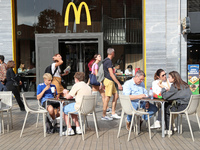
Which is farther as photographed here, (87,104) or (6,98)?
(6,98)

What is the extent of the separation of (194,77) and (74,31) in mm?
5331

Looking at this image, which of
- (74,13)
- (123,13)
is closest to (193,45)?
(123,13)

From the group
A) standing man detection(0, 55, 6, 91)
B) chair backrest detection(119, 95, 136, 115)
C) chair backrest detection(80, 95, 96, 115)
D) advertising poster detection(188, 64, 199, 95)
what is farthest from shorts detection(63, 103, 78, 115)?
advertising poster detection(188, 64, 199, 95)

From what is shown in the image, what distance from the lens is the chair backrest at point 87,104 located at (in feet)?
20.7

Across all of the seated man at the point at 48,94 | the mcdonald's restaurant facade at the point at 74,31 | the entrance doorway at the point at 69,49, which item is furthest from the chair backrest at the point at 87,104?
the entrance doorway at the point at 69,49

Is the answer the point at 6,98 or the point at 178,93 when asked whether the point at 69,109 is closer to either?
the point at 6,98

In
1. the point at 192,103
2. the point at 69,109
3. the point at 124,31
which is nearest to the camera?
the point at 192,103

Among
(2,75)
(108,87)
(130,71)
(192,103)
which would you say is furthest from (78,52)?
(192,103)

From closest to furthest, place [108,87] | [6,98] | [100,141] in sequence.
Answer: [100,141] < [6,98] < [108,87]

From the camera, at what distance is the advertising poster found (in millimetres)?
12328

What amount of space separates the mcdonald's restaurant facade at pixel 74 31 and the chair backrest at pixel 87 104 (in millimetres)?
6419

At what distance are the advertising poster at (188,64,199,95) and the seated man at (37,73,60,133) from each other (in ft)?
22.9

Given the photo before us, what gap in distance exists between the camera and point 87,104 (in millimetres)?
6363

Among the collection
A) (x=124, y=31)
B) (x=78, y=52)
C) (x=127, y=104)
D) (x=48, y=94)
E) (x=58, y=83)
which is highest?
(x=124, y=31)
